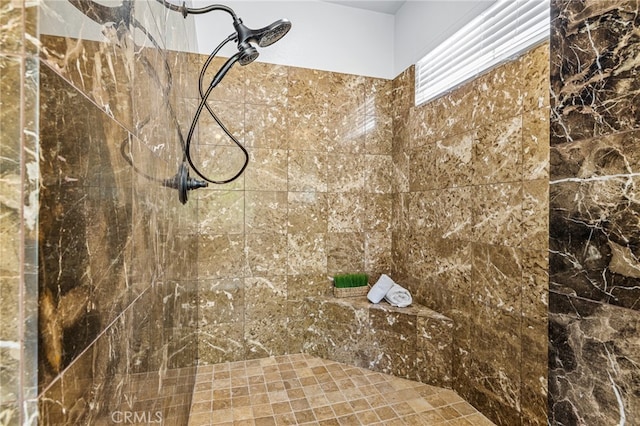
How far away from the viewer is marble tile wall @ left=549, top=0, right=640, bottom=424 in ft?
2.93

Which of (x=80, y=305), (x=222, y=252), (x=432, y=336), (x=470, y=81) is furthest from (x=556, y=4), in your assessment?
(x=222, y=252)

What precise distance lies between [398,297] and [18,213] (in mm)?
2284

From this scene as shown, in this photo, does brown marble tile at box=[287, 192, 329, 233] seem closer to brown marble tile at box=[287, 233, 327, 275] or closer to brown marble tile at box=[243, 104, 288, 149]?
brown marble tile at box=[287, 233, 327, 275]

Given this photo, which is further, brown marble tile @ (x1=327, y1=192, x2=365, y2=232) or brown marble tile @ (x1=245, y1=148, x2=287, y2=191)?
brown marble tile @ (x1=327, y1=192, x2=365, y2=232)

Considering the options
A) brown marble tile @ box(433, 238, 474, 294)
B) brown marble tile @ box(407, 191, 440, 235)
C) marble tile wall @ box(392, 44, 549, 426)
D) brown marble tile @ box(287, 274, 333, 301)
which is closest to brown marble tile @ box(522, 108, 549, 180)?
marble tile wall @ box(392, 44, 549, 426)

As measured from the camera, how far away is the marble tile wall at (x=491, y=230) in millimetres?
1480

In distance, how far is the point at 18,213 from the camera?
348mm

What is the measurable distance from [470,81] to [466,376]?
1.90 metres

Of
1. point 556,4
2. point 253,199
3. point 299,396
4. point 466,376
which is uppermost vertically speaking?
point 556,4

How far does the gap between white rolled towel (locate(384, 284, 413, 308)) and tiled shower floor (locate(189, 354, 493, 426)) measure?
0.52 meters

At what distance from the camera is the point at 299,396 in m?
1.87

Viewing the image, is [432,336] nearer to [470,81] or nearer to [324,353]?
[324,353]

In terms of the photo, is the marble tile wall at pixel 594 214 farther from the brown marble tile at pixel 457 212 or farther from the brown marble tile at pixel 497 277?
the brown marble tile at pixel 457 212

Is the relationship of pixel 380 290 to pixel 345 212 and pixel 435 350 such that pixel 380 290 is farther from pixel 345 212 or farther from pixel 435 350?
pixel 345 212
